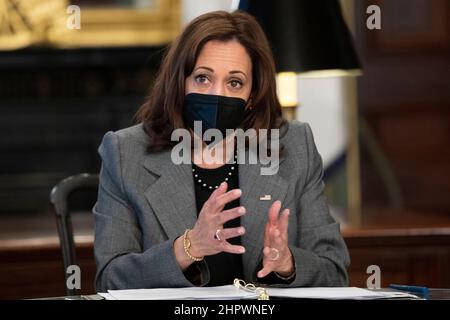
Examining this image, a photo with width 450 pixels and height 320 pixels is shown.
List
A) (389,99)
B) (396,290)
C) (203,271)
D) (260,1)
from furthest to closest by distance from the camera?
1. (389,99)
2. (260,1)
3. (203,271)
4. (396,290)

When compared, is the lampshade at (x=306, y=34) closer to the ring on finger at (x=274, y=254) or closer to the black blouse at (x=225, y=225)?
the black blouse at (x=225, y=225)

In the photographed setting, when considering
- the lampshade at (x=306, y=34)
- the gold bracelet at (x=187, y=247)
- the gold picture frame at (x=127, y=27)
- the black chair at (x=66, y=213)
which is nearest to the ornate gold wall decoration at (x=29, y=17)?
the gold picture frame at (x=127, y=27)

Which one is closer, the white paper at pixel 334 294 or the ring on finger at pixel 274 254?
the white paper at pixel 334 294

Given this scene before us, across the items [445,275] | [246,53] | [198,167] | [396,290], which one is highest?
[246,53]

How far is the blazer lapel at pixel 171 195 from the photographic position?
7.00 feet

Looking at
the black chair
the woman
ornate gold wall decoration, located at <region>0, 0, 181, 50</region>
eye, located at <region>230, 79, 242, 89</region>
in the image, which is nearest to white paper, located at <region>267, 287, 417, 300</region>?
the woman

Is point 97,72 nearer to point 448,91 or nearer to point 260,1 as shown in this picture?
point 448,91

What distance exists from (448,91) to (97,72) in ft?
7.02

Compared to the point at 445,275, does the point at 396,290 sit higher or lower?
higher

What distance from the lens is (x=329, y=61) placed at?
9.96 ft

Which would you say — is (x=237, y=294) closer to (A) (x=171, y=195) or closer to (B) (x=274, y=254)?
(B) (x=274, y=254)

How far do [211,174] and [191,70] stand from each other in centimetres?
24
